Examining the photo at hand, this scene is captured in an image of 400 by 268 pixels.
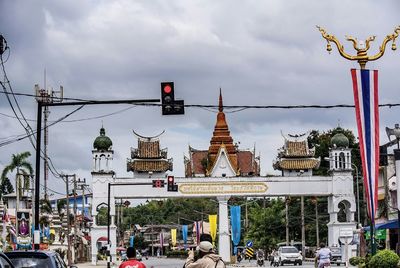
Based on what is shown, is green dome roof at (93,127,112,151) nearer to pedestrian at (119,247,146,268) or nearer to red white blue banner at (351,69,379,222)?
red white blue banner at (351,69,379,222)

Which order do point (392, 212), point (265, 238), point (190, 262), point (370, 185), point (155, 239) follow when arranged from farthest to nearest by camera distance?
point (155, 239) < point (265, 238) < point (392, 212) < point (370, 185) < point (190, 262)

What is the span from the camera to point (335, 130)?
103 meters

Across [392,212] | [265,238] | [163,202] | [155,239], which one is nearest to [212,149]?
[265,238]

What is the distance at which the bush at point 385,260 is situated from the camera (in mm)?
30250

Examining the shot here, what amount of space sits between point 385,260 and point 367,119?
5.60 meters

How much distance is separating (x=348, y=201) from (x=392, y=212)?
25.3 ft

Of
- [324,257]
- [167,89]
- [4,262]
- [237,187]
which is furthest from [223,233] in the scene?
[4,262]

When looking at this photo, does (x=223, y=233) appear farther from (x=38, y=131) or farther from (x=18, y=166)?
(x=38, y=131)

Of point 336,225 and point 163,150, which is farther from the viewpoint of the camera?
point 163,150

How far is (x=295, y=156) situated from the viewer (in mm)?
84938

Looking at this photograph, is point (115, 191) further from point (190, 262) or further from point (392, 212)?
point (190, 262)

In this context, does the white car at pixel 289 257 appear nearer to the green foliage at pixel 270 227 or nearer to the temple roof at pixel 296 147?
the temple roof at pixel 296 147

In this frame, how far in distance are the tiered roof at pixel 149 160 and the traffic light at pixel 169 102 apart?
60.5 meters

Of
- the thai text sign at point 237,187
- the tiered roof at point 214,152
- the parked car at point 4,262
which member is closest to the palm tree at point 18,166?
the thai text sign at point 237,187
